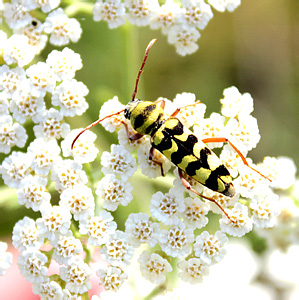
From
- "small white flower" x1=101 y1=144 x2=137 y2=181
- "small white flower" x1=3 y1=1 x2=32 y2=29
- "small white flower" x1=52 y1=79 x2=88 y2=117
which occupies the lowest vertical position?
"small white flower" x1=101 y1=144 x2=137 y2=181

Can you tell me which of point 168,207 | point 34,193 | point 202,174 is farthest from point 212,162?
point 34,193

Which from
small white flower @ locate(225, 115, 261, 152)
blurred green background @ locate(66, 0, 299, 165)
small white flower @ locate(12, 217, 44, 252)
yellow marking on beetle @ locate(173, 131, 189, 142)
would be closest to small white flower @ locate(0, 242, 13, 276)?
small white flower @ locate(12, 217, 44, 252)

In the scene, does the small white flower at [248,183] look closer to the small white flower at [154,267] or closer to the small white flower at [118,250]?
the small white flower at [154,267]

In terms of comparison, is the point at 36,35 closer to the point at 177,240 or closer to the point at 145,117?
the point at 145,117

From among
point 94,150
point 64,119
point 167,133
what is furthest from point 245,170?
point 64,119

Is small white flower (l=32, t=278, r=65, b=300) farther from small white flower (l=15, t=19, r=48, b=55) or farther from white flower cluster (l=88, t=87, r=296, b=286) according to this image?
small white flower (l=15, t=19, r=48, b=55)

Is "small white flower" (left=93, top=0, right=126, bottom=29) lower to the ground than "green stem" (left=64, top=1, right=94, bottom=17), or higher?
lower
